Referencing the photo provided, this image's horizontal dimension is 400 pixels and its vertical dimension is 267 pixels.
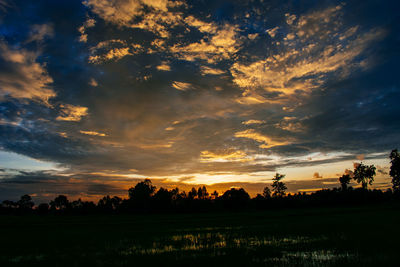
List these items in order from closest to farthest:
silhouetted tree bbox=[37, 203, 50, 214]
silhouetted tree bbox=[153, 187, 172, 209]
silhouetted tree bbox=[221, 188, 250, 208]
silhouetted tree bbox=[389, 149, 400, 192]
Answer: silhouetted tree bbox=[389, 149, 400, 192], silhouetted tree bbox=[153, 187, 172, 209], silhouetted tree bbox=[221, 188, 250, 208], silhouetted tree bbox=[37, 203, 50, 214]

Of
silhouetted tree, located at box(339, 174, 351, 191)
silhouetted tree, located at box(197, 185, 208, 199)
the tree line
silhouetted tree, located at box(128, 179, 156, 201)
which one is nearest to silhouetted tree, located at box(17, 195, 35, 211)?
the tree line

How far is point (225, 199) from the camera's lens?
141250 mm

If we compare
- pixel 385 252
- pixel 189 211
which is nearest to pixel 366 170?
pixel 189 211

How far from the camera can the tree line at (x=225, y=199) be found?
349 ft

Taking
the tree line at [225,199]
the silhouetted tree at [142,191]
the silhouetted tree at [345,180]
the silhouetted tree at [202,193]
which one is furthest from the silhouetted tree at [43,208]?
the silhouetted tree at [345,180]

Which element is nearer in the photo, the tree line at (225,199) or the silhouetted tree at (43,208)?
the tree line at (225,199)

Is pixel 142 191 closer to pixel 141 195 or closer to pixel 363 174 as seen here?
pixel 141 195

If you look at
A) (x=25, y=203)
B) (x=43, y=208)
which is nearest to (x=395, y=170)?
(x=43, y=208)

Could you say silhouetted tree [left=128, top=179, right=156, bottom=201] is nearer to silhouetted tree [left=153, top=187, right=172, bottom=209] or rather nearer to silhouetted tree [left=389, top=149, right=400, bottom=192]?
silhouetted tree [left=153, top=187, right=172, bottom=209]

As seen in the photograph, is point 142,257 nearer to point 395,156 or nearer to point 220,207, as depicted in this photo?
point 395,156

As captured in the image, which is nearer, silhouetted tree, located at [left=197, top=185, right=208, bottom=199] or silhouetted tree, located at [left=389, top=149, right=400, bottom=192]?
silhouetted tree, located at [left=389, top=149, right=400, bottom=192]

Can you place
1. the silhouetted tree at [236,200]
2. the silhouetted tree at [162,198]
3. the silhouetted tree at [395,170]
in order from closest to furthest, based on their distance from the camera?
the silhouetted tree at [395,170], the silhouetted tree at [162,198], the silhouetted tree at [236,200]

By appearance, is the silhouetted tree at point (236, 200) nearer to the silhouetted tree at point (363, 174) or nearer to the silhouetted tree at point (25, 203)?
the silhouetted tree at point (363, 174)

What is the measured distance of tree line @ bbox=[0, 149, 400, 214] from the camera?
10644cm
